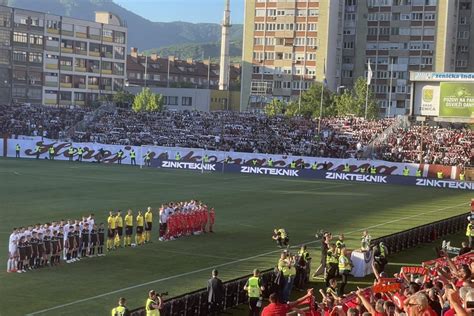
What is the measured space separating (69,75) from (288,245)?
11031cm

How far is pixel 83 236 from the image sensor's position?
2859 cm

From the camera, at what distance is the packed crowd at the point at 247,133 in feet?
264

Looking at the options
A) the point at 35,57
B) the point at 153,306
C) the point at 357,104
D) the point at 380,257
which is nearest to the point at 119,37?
the point at 35,57

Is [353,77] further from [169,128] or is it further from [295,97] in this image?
[169,128]

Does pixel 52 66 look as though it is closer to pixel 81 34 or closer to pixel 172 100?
pixel 81 34

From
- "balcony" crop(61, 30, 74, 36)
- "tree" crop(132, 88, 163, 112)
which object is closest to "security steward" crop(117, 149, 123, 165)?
"tree" crop(132, 88, 163, 112)

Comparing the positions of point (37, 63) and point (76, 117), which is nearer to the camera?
point (76, 117)

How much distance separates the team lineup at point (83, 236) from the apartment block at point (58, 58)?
91057 millimetres

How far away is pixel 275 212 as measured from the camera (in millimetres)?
44000

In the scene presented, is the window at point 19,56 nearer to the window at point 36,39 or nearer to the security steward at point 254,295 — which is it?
the window at point 36,39

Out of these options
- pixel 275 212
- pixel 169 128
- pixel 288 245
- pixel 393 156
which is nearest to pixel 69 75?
pixel 169 128

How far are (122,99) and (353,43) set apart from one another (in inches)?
1758

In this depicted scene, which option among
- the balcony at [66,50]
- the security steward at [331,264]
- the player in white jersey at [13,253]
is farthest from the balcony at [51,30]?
the security steward at [331,264]

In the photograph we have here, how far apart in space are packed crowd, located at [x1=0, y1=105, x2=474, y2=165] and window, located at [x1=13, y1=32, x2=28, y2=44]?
26742 mm
